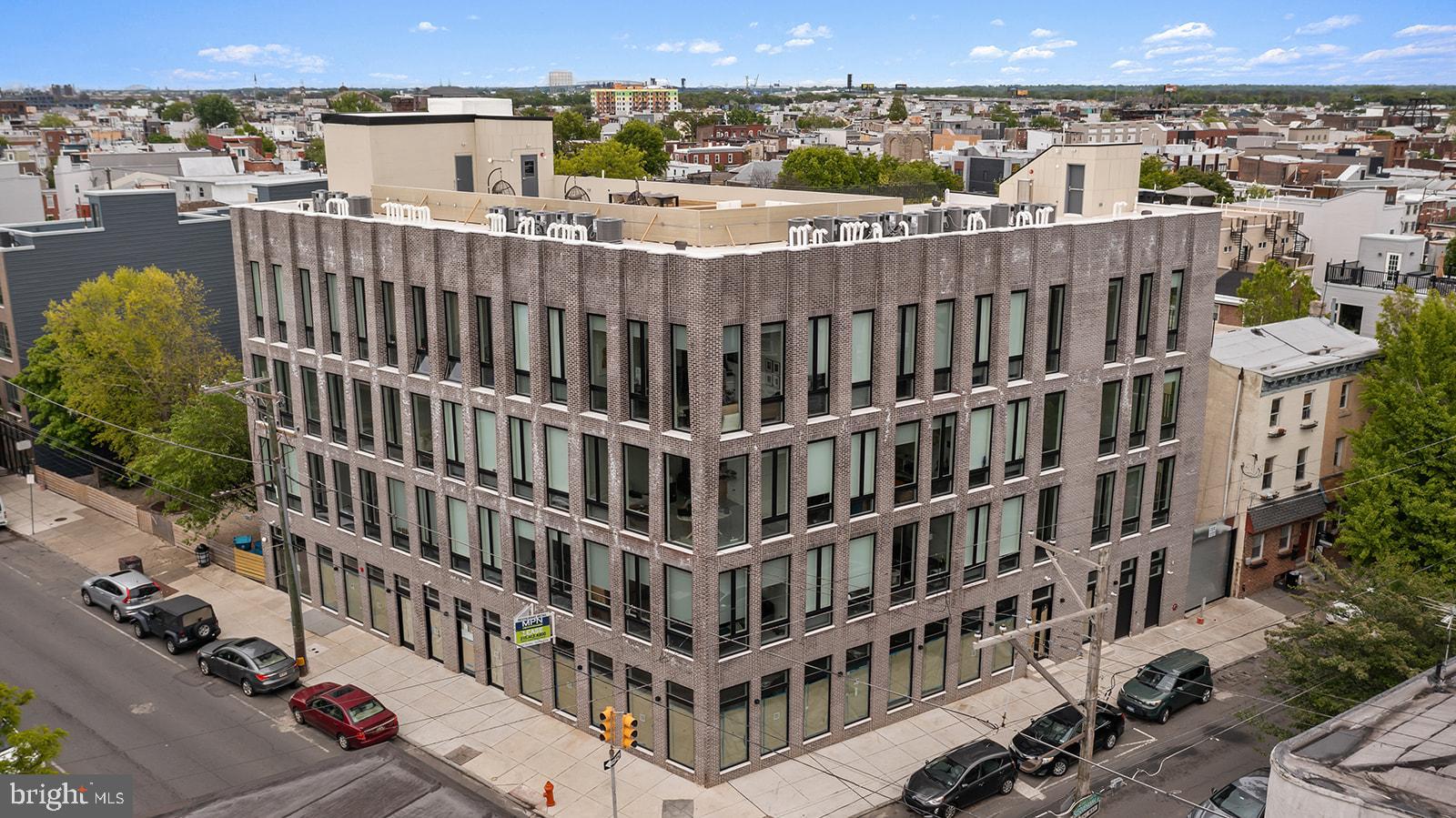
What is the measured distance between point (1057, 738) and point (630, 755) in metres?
13.3

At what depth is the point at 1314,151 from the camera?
168m

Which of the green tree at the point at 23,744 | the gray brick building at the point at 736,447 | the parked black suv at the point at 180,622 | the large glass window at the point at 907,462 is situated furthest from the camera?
the parked black suv at the point at 180,622

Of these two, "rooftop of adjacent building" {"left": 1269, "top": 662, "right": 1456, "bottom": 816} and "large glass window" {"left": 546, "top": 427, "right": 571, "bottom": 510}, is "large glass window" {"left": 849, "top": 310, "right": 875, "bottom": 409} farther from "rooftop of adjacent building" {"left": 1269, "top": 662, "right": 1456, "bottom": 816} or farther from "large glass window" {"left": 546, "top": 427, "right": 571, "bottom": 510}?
"rooftop of adjacent building" {"left": 1269, "top": 662, "right": 1456, "bottom": 816}

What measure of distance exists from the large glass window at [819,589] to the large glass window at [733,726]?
9.55 feet

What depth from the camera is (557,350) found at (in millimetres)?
35062

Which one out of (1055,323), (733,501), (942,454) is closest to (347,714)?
(733,501)

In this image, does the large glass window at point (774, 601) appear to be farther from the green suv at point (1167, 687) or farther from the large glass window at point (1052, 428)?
the green suv at point (1167, 687)

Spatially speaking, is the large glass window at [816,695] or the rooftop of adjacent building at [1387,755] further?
the large glass window at [816,695]

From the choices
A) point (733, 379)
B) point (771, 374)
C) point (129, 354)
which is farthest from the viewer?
point (129, 354)

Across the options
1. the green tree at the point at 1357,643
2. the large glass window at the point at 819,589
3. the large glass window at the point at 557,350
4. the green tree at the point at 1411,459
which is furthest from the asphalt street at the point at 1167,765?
the large glass window at the point at 557,350

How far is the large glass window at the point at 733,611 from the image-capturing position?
33531 millimetres

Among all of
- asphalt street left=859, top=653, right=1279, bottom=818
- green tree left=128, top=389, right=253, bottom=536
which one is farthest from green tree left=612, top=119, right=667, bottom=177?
asphalt street left=859, top=653, right=1279, bottom=818

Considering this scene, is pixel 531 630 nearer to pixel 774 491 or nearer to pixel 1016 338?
pixel 774 491

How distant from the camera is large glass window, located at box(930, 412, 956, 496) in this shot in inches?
1448
